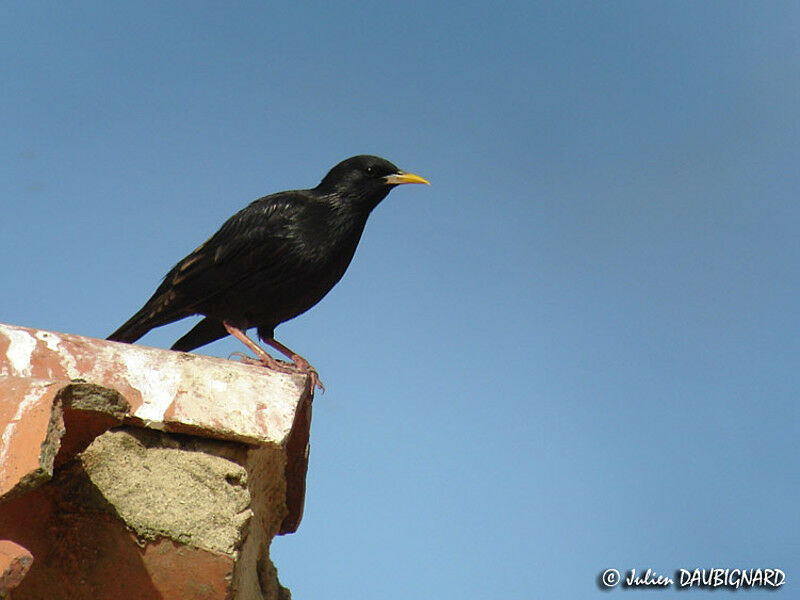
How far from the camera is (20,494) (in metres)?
1.85

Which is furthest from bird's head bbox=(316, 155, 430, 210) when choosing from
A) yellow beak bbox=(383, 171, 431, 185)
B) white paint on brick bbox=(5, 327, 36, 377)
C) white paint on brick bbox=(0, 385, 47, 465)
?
white paint on brick bbox=(0, 385, 47, 465)

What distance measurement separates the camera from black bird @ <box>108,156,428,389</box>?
5.37 metres

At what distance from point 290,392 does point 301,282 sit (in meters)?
2.88

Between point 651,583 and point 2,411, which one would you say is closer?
point 2,411

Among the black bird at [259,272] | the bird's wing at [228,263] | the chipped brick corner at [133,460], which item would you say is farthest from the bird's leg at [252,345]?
the chipped brick corner at [133,460]

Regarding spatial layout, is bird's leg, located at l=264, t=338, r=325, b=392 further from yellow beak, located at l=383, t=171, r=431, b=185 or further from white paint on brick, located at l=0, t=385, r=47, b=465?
white paint on brick, located at l=0, t=385, r=47, b=465

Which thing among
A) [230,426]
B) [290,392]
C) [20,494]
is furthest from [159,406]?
[20,494]

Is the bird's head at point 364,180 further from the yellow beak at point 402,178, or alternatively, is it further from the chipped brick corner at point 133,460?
the chipped brick corner at point 133,460

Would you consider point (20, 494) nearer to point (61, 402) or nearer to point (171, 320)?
point (61, 402)

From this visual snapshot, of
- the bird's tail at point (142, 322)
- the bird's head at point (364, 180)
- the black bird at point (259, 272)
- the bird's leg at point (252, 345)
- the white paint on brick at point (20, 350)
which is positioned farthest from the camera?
the bird's head at point (364, 180)

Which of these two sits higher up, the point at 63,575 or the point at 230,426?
the point at 230,426

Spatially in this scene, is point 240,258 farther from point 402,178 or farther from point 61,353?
point 61,353

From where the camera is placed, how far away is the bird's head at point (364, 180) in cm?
594

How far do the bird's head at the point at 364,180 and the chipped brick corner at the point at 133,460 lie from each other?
11.2 feet
